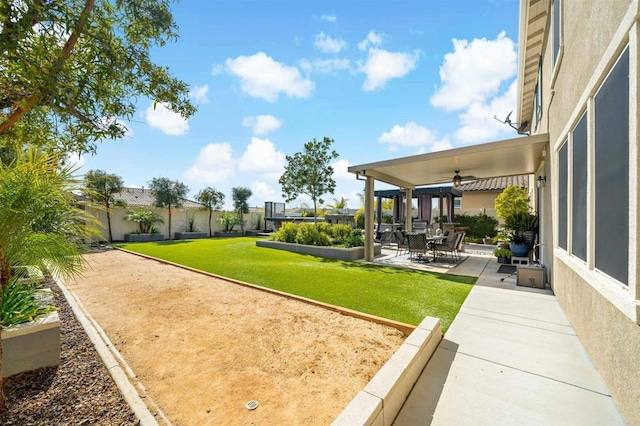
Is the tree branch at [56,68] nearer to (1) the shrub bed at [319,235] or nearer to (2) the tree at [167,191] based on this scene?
(1) the shrub bed at [319,235]

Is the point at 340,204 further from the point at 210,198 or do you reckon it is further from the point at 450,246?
the point at 450,246

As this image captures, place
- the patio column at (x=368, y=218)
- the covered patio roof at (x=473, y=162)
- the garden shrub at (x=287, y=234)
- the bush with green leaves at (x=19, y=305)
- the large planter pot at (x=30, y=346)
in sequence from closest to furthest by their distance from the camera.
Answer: the large planter pot at (x=30, y=346)
the bush with green leaves at (x=19, y=305)
the covered patio roof at (x=473, y=162)
the patio column at (x=368, y=218)
the garden shrub at (x=287, y=234)

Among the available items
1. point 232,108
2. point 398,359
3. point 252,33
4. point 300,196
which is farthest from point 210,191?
point 398,359

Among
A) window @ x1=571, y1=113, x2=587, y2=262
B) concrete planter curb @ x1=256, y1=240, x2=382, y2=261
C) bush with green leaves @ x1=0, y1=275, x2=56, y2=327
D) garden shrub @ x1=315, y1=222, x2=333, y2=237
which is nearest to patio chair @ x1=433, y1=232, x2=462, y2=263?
concrete planter curb @ x1=256, y1=240, x2=382, y2=261

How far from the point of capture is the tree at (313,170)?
60.8 ft

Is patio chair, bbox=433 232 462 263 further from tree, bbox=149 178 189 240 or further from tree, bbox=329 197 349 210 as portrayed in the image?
tree, bbox=329 197 349 210

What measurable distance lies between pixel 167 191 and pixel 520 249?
2274 cm

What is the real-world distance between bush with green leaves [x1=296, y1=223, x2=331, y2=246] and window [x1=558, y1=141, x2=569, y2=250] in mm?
8600

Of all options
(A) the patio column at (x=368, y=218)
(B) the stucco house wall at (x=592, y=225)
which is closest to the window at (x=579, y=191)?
(B) the stucco house wall at (x=592, y=225)

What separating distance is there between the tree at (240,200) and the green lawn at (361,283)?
1526 centimetres

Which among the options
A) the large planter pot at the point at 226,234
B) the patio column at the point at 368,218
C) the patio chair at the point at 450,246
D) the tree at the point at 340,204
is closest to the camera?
the patio chair at the point at 450,246

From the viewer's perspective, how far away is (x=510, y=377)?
113 inches

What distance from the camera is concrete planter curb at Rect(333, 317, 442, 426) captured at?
1.94m

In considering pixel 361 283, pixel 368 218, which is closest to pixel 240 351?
pixel 361 283
